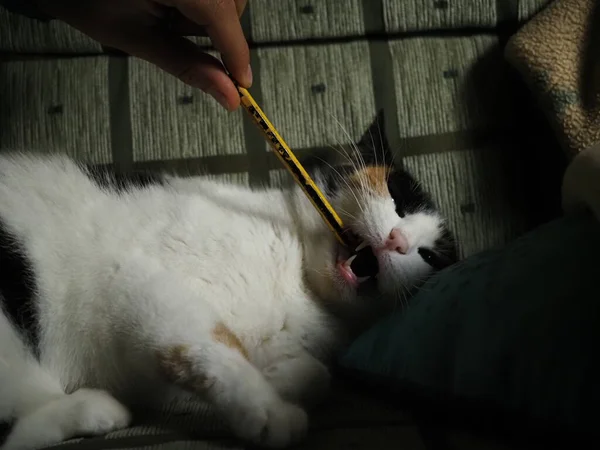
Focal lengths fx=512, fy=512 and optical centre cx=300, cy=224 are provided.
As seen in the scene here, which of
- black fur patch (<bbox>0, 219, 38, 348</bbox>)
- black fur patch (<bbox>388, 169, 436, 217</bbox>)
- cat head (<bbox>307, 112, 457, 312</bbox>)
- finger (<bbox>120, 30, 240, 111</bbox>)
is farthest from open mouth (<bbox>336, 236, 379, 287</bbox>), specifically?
black fur patch (<bbox>0, 219, 38, 348</bbox>)

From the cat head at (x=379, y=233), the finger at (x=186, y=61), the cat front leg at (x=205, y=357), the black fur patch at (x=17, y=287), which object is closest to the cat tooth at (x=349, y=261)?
the cat head at (x=379, y=233)

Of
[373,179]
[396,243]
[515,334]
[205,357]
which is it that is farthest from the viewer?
[373,179]

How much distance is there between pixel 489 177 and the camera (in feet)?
3.85

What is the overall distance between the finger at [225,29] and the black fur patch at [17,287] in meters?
0.44

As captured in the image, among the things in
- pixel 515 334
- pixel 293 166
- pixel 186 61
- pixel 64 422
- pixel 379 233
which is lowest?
pixel 64 422

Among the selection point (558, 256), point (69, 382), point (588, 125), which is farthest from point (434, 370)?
point (588, 125)

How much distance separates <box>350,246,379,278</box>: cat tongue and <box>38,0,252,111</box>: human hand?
337 millimetres

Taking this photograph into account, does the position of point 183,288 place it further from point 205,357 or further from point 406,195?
point 406,195

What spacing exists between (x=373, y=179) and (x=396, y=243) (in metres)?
0.17

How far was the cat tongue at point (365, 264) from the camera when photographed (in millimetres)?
895

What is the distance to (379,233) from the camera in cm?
88

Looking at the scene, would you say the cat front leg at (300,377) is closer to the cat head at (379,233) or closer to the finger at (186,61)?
the cat head at (379,233)

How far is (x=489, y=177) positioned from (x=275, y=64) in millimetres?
557

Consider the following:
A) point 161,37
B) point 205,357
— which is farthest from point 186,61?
point 205,357
